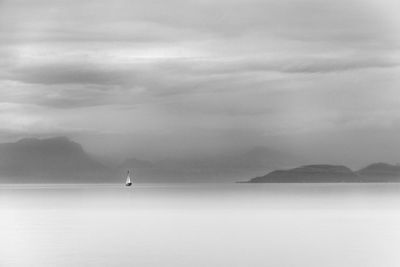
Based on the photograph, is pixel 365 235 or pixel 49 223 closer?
pixel 365 235

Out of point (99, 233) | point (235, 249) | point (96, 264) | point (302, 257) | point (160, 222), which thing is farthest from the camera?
point (160, 222)

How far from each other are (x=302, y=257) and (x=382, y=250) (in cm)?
556

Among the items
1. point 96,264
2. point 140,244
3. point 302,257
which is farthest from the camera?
point 140,244

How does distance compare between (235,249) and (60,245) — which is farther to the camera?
(60,245)

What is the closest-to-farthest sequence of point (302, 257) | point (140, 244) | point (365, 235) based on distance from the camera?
point (302, 257), point (140, 244), point (365, 235)

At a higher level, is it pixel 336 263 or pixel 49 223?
pixel 49 223

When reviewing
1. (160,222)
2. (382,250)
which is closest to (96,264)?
(382,250)

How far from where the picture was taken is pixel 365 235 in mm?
47500

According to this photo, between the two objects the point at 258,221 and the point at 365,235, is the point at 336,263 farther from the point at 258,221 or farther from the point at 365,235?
the point at 258,221

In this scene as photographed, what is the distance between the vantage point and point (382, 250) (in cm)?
3803

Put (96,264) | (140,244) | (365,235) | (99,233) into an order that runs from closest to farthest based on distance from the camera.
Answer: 1. (96,264)
2. (140,244)
3. (365,235)
4. (99,233)

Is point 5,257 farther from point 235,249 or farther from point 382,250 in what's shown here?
point 382,250

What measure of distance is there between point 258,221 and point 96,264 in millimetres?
31742

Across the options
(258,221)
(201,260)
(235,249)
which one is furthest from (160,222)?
(201,260)
